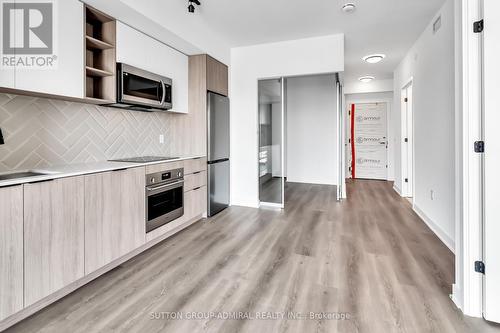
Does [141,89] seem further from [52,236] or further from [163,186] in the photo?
[52,236]

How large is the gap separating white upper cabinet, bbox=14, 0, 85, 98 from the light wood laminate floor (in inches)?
63.6

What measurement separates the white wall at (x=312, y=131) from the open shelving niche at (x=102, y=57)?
4.79m

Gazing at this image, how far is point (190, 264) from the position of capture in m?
2.51

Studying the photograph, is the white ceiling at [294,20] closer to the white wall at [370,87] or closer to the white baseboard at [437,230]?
the white baseboard at [437,230]

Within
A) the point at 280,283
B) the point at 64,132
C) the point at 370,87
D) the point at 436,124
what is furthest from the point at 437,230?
the point at 370,87

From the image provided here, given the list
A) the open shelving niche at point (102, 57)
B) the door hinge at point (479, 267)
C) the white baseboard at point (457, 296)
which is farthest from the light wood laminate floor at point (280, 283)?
the open shelving niche at point (102, 57)

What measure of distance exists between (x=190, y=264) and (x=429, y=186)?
10.7 ft

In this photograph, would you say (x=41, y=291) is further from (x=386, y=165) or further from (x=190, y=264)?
(x=386, y=165)

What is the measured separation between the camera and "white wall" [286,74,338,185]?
6.70 m

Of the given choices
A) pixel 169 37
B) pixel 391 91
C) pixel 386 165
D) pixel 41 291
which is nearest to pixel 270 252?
pixel 41 291

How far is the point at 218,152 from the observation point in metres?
4.23

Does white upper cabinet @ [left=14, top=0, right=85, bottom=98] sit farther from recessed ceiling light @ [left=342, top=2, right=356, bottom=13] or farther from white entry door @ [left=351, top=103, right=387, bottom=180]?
white entry door @ [left=351, top=103, right=387, bottom=180]

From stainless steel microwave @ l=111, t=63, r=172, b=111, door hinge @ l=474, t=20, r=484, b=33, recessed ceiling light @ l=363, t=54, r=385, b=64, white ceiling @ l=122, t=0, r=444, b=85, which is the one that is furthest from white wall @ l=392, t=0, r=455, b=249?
stainless steel microwave @ l=111, t=63, r=172, b=111

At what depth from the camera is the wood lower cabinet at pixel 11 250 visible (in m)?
1.54
